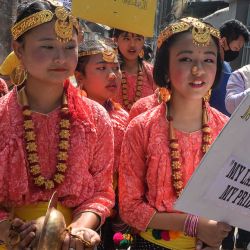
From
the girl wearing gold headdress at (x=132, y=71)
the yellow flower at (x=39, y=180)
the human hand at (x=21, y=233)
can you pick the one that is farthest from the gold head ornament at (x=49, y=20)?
the girl wearing gold headdress at (x=132, y=71)

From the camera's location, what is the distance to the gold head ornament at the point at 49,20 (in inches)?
80.3

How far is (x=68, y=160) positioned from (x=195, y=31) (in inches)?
36.5

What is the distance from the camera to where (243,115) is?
1.51m

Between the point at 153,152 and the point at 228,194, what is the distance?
58 centimetres

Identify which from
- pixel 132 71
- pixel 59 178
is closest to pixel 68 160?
pixel 59 178

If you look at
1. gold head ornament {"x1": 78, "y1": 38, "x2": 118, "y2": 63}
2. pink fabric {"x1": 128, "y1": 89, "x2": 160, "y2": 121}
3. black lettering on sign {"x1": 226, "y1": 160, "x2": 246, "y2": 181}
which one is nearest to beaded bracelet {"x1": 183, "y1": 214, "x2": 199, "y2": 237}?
black lettering on sign {"x1": 226, "y1": 160, "x2": 246, "y2": 181}

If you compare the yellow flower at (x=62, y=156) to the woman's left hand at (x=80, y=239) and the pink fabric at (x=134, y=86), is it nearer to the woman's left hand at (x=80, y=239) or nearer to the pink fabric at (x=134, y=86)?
the woman's left hand at (x=80, y=239)

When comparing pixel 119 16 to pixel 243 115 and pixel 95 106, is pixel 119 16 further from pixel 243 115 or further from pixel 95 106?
pixel 243 115

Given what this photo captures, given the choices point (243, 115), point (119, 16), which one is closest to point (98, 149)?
point (243, 115)

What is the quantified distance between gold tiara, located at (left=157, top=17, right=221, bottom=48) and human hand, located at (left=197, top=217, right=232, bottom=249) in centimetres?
89

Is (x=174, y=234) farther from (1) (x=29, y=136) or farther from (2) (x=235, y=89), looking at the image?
(2) (x=235, y=89)

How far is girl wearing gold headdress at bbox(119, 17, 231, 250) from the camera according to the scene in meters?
2.16

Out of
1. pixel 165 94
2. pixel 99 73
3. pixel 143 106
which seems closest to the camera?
pixel 165 94

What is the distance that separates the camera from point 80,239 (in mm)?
1779
